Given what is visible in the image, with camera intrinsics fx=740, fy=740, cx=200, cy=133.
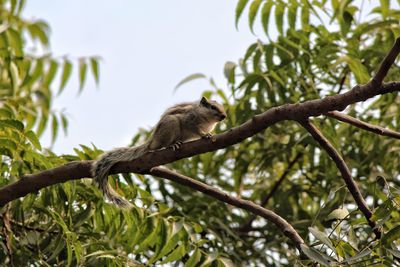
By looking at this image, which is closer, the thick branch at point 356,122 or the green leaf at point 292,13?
the thick branch at point 356,122

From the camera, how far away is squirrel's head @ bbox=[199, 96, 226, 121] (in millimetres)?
5359

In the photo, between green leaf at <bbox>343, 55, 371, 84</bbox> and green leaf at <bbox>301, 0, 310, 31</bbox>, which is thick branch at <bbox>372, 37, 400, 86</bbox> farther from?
green leaf at <bbox>301, 0, 310, 31</bbox>

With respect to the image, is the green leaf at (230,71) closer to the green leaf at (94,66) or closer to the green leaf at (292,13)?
the green leaf at (292,13)

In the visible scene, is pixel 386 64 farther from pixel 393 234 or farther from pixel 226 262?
pixel 226 262

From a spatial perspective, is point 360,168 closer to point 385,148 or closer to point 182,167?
point 385,148

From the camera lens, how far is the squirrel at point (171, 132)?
14.1 ft

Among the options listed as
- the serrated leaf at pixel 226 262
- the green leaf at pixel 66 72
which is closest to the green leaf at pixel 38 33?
the green leaf at pixel 66 72

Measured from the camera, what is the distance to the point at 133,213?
171 inches

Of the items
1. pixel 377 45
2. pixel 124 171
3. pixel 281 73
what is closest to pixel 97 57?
pixel 281 73

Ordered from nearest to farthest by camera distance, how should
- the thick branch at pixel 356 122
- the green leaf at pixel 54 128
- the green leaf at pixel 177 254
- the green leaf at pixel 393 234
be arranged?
the green leaf at pixel 393 234
the thick branch at pixel 356 122
the green leaf at pixel 177 254
the green leaf at pixel 54 128

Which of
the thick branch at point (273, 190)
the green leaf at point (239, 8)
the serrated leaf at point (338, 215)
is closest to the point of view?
the serrated leaf at point (338, 215)

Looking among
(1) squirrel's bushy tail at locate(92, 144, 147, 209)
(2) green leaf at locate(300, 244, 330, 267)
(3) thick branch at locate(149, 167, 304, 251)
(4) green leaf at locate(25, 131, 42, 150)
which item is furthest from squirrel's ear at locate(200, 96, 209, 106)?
(2) green leaf at locate(300, 244, 330, 267)

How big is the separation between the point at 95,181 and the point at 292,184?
234 centimetres

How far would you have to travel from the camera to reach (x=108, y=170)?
4191mm
